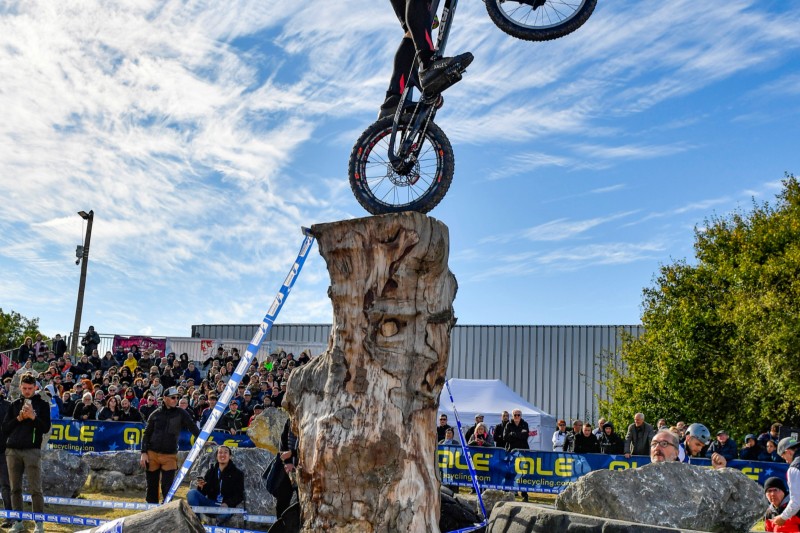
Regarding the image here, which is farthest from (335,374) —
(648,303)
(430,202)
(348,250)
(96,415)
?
(648,303)

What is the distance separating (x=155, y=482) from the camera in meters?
10.6

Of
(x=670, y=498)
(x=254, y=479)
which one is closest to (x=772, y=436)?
(x=254, y=479)

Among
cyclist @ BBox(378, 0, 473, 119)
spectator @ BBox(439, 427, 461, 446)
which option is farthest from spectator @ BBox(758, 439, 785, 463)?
cyclist @ BBox(378, 0, 473, 119)

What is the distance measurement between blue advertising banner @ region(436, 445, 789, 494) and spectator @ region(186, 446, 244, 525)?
4.09m

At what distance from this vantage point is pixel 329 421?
5.38 metres

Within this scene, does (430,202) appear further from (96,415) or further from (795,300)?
(795,300)

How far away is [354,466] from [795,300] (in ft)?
70.3

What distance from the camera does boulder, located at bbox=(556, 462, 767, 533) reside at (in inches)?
226

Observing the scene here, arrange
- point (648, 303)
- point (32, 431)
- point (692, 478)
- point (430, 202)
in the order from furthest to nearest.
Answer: point (648, 303), point (32, 431), point (430, 202), point (692, 478)

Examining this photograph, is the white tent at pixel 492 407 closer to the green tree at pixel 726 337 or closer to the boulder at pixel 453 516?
the green tree at pixel 726 337

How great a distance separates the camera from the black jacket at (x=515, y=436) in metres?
15.0

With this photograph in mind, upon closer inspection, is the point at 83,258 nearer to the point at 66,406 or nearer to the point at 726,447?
the point at 66,406

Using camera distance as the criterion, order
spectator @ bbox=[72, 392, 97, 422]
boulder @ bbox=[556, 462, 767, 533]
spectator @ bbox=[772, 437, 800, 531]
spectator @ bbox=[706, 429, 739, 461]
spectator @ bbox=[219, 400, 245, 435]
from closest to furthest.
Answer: boulder @ bbox=[556, 462, 767, 533] < spectator @ bbox=[772, 437, 800, 531] < spectator @ bbox=[706, 429, 739, 461] < spectator @ bbox=[72, 392, 97, 422] < spectator @ bbox=[219, 400, 245, 435]

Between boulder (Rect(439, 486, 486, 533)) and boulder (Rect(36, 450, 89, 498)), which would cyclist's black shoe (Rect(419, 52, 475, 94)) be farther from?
boulder (Rect(36, 450, 89, 498))
